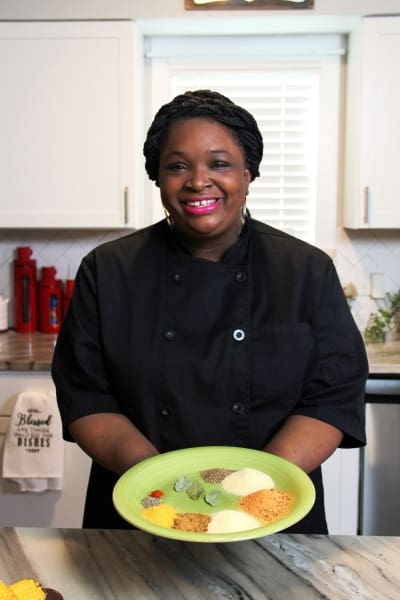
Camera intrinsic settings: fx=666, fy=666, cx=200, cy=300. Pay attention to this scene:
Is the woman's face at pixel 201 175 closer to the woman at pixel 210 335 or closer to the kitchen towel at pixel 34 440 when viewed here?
the woman at pixel 210 335

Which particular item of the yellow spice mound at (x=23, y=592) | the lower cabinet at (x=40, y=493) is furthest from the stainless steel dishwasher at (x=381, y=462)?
the yellow spice mound at (x=23, y=592)

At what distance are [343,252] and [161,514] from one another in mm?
1988

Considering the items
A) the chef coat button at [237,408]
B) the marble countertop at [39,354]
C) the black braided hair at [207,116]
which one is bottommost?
the marble countertop at [39,354]

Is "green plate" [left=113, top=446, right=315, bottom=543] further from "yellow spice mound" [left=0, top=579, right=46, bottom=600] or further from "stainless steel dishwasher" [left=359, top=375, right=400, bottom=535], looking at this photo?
"stainless steel dishwasher" [left=359, top=375, right=400, bottom=535]

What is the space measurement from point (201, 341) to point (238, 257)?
0.18 metres

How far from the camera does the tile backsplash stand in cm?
269

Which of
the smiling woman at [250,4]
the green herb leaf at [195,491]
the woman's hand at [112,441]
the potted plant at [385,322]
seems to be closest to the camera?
the green herb leaf at [195,491]

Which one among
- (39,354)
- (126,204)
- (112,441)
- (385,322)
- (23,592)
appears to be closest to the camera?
(23,592)

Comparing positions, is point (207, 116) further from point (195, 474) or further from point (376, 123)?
point (376, 123)

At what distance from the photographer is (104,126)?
2352 mm

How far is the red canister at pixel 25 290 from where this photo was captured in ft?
8.76

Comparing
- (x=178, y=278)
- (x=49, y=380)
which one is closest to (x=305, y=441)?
(x=178, y=278)

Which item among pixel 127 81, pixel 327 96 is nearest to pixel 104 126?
pixel 127 81

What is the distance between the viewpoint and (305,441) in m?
1.14
